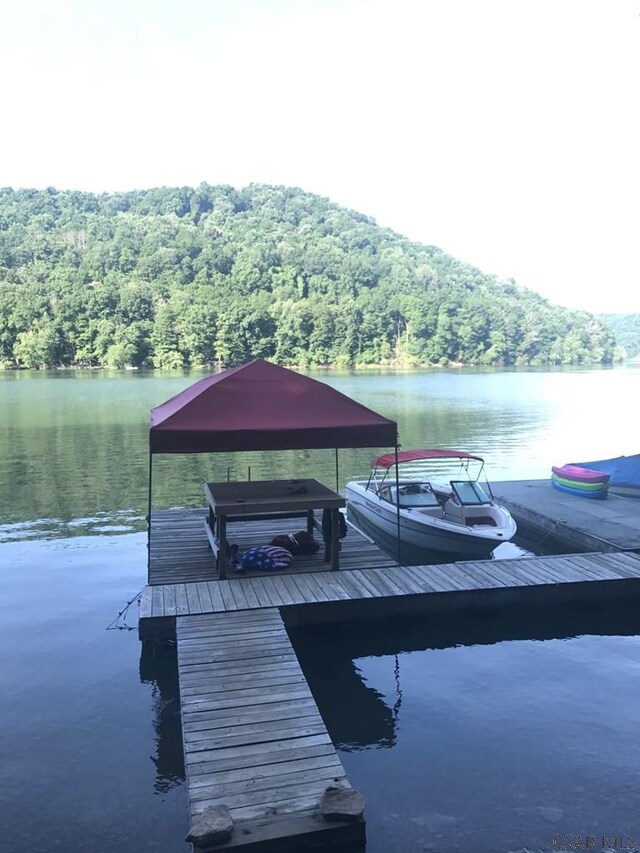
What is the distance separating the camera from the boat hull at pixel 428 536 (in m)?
13.4

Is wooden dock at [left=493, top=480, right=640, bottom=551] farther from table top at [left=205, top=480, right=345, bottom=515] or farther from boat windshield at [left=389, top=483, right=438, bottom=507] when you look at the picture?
table top at [left=205, top=480, right=345, bottom=515]

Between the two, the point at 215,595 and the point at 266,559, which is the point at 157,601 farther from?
the point at 266,559

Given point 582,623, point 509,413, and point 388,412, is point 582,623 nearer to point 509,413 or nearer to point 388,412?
point 388,412

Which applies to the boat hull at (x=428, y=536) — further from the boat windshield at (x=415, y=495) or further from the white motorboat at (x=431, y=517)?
the boat windshield at (x=415, y=495)

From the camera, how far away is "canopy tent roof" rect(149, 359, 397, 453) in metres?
10.8

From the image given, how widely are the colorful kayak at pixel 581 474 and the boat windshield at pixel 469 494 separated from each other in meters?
4.92

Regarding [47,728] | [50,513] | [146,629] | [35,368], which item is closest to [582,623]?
[146,629]

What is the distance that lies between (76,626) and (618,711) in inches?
314

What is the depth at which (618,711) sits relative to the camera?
8266 millimetres

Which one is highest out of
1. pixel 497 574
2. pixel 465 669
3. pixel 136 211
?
pixel 136 211

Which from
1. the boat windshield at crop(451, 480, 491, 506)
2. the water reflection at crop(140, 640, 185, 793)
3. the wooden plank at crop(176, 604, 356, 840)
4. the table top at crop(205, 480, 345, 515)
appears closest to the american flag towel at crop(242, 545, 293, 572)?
the table top at crop(205, 480, 345, 515)

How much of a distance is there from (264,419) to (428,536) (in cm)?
468

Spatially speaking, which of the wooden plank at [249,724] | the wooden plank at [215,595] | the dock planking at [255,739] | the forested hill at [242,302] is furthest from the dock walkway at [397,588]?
the forested hill at [242,302]

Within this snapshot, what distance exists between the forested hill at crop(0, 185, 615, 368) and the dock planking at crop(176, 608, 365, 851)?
98.2 m
